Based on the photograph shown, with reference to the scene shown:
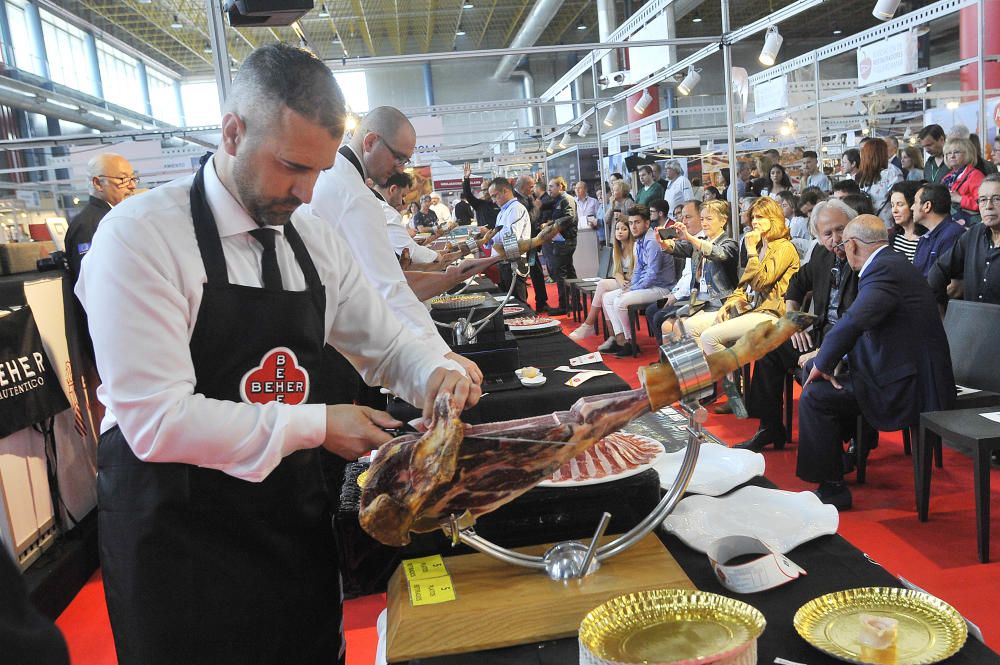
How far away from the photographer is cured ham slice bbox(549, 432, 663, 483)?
1420 millimetres

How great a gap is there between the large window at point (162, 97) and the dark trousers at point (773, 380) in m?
16.5

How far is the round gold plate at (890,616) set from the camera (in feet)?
3.29

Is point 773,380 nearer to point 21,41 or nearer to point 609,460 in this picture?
point 609,460

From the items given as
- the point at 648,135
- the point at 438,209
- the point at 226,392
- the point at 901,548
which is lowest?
the point at 901,548

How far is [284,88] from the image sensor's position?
1233 millimetres

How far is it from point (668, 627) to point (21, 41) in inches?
502

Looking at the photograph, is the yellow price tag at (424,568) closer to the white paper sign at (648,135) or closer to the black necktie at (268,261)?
the black necktie at (268,261)

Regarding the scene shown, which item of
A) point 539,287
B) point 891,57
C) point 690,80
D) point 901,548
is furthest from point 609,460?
point 539,287

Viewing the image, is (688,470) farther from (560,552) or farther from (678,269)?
(678,269)

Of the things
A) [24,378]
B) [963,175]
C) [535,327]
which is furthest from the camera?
[963,175]

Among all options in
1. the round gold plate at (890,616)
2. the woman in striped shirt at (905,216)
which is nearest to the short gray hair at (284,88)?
the round gold plate at (890,616)

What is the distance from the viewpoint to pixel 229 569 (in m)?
1.32

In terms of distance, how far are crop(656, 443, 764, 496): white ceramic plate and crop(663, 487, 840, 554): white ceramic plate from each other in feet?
0.14

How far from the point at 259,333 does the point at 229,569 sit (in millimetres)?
396
